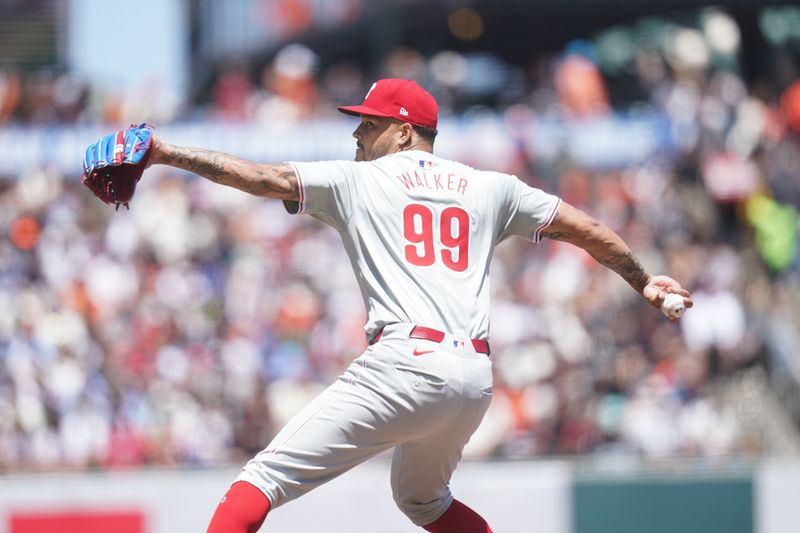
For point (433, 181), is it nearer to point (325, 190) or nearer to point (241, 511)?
point (325, 190)

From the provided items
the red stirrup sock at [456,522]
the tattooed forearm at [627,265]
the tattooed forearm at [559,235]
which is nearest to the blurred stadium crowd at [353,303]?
the red stirrup sock at [456,522]

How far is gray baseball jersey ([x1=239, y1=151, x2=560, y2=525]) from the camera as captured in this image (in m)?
4.62

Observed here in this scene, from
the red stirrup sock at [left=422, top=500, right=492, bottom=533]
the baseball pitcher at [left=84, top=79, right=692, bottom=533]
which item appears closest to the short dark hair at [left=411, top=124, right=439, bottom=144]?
the baseball pitcher at [left=84, top=79, right=692, bottom=533]

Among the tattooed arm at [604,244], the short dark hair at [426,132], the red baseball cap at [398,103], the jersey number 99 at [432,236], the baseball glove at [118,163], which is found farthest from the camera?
the tattooed arm at [604,244]

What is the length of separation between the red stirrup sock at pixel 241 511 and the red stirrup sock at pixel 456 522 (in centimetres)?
85

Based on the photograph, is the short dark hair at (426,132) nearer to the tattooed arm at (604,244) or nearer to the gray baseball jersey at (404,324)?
the gray baseball jersey at (404,324)

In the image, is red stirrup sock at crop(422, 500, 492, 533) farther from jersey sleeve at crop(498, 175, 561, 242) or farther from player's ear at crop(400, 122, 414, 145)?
player's ear at crop(400, 122, 414, 145)

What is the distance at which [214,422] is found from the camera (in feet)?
33.9

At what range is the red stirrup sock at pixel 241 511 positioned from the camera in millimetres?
4531

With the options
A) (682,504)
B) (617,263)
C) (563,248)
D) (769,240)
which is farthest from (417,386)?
(769,240)

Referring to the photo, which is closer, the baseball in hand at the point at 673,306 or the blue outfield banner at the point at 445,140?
the baseball in hand at the point at 673,306

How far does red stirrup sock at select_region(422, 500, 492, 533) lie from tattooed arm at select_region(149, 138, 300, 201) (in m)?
1.48

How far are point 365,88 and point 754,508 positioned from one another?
28.4 ft

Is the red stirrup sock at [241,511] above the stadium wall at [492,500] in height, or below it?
above
